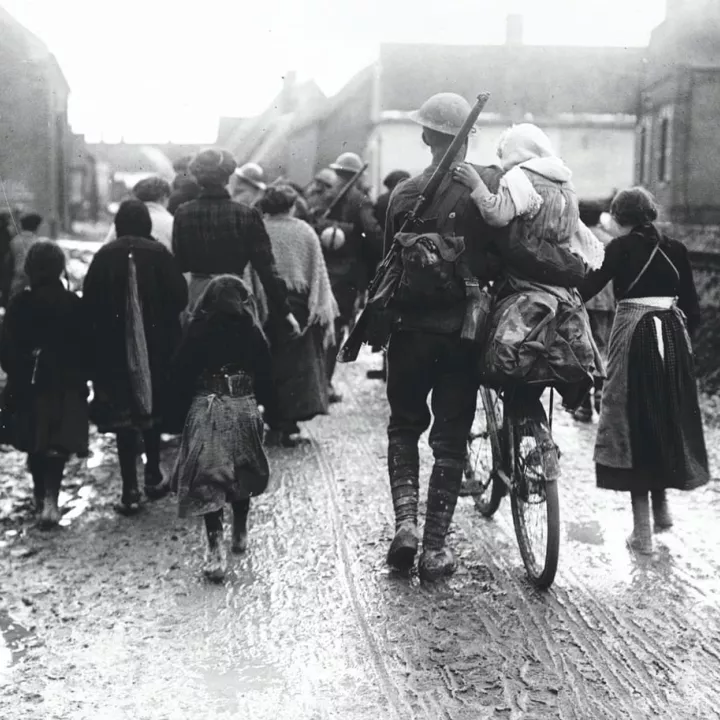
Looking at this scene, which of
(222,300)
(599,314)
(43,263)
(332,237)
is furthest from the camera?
(332,237)

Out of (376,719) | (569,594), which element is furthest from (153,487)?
(376,719)

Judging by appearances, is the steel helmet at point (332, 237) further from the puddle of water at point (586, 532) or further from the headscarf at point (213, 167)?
the puddle of water at point (586, 532)

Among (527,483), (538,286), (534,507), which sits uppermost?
(538,286)

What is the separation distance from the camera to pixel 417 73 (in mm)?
41719

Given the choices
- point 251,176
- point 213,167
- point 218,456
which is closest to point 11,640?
point 218,456

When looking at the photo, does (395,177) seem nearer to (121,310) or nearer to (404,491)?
(121,310)

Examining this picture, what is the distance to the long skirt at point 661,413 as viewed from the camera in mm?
6219

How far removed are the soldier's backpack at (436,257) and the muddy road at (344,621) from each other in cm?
139

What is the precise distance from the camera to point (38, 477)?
23.0 ft

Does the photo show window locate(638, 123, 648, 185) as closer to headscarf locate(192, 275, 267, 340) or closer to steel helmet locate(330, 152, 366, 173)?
steel helmet locate(330, 152, 366, 173)

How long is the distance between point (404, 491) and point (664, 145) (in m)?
25.1

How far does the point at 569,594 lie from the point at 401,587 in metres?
0.79

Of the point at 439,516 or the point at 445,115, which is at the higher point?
the point at 445,115

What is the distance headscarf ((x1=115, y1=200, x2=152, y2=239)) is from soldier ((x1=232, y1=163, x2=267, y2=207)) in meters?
4.96
